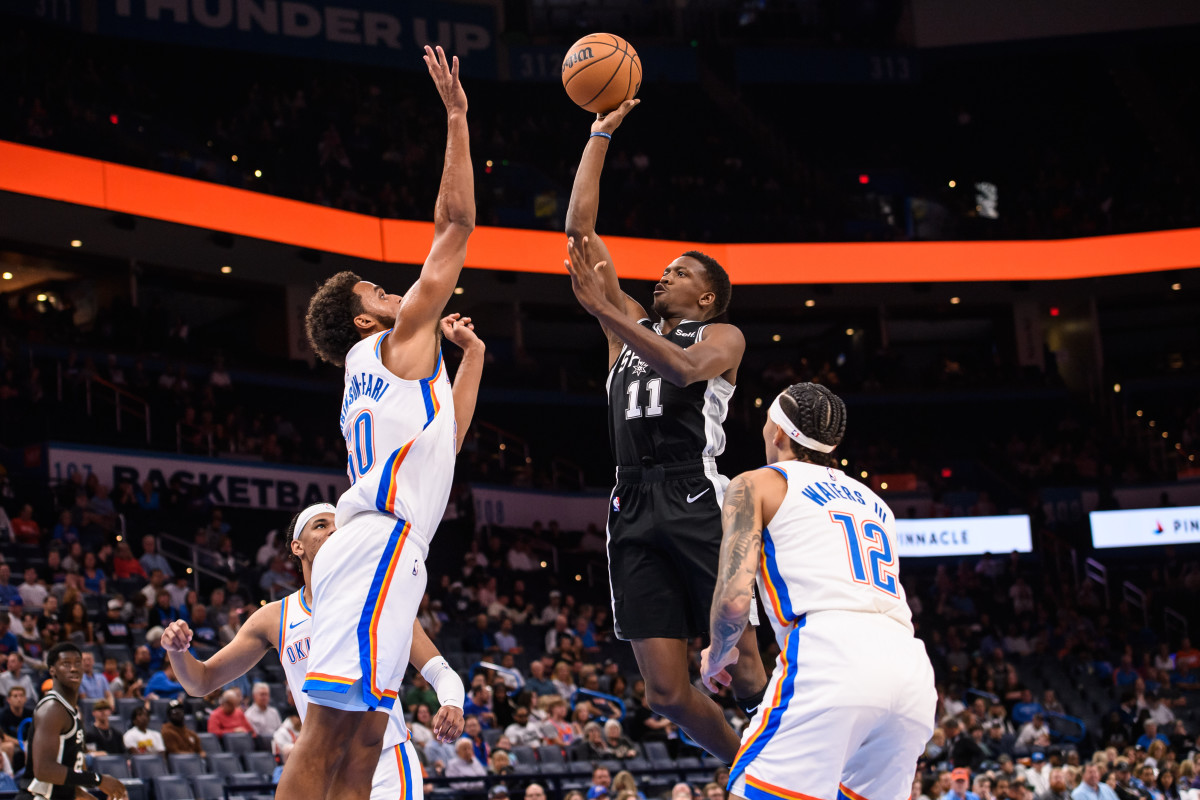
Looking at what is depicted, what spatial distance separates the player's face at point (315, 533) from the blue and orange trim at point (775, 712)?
2.62 metres

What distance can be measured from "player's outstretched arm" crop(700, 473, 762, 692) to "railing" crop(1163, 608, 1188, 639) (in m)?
24.9

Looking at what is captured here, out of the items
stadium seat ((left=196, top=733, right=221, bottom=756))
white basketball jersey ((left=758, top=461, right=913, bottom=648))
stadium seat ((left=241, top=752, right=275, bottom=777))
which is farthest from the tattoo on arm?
stadium seat ((left=196, top=733, right=221, bottom=756))

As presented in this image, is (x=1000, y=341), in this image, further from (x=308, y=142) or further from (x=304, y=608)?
(x=304, y=608)

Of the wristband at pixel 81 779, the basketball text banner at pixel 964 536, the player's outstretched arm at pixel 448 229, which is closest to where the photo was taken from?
the player's outstretched arm at pixel 448 229

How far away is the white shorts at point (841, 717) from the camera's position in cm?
430

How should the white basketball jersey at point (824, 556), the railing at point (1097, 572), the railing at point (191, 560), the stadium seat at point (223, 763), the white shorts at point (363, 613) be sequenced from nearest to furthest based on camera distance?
the white basketball jersey at point (824, 556)
the white shorts at point (363, 613)
the stadium seat at point (223, 763)
the railing at point (191, 560)
the railing at point (1097, 572)

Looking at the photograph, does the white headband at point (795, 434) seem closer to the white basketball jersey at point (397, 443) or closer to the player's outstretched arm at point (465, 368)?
the white basketball jersey at point (397, 443)

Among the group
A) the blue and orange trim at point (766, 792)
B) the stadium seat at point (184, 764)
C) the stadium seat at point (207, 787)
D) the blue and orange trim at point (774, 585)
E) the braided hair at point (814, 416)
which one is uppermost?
the braided hair at point (814, 416)

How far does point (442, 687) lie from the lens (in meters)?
5.31

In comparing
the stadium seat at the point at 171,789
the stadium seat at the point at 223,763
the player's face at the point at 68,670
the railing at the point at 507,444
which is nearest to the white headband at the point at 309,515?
the player's face at the point at 68,670

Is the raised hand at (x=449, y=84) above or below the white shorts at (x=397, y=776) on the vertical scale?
above

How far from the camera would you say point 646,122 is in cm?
3278

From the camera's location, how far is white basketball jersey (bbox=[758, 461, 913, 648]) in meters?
4.55

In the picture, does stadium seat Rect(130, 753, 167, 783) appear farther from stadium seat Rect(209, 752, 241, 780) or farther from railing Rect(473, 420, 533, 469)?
railing Rect(473, 420, 533, 469)
